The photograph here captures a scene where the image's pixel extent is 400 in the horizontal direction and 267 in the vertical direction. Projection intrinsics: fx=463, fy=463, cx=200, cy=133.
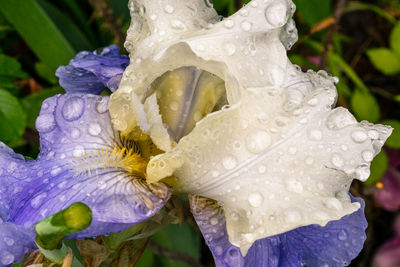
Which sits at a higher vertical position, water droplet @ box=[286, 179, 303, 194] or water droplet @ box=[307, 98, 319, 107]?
water droplet @ box=[307, 98, 319, 107]

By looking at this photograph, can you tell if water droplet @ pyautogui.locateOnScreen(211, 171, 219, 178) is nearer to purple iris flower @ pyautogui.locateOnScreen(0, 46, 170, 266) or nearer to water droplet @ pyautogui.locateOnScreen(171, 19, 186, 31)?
purple iris flower @ pyautogui.locateOnScreen(0, 46, 170, 266)

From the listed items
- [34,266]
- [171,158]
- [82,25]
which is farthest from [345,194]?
[82,25]

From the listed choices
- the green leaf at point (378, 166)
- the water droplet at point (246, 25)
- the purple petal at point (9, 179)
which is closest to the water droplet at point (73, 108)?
the purple petal at point (9, 179)

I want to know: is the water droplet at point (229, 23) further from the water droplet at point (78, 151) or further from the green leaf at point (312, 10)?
the green leaf at point (312, 10)

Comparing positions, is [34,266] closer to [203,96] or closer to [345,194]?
[203,96]

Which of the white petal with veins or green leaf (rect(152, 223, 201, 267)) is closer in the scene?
the white petal with veins

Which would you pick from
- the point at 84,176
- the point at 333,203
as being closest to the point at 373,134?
the point at 333,203

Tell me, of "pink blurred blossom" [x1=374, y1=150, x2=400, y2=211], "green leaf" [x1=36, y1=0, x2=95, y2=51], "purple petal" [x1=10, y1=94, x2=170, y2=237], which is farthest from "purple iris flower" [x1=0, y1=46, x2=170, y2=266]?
"pink blurred blossom" [x1=374, y1=150, x2=400, y2=211]

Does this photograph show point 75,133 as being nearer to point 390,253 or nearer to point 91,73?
point 91,73
